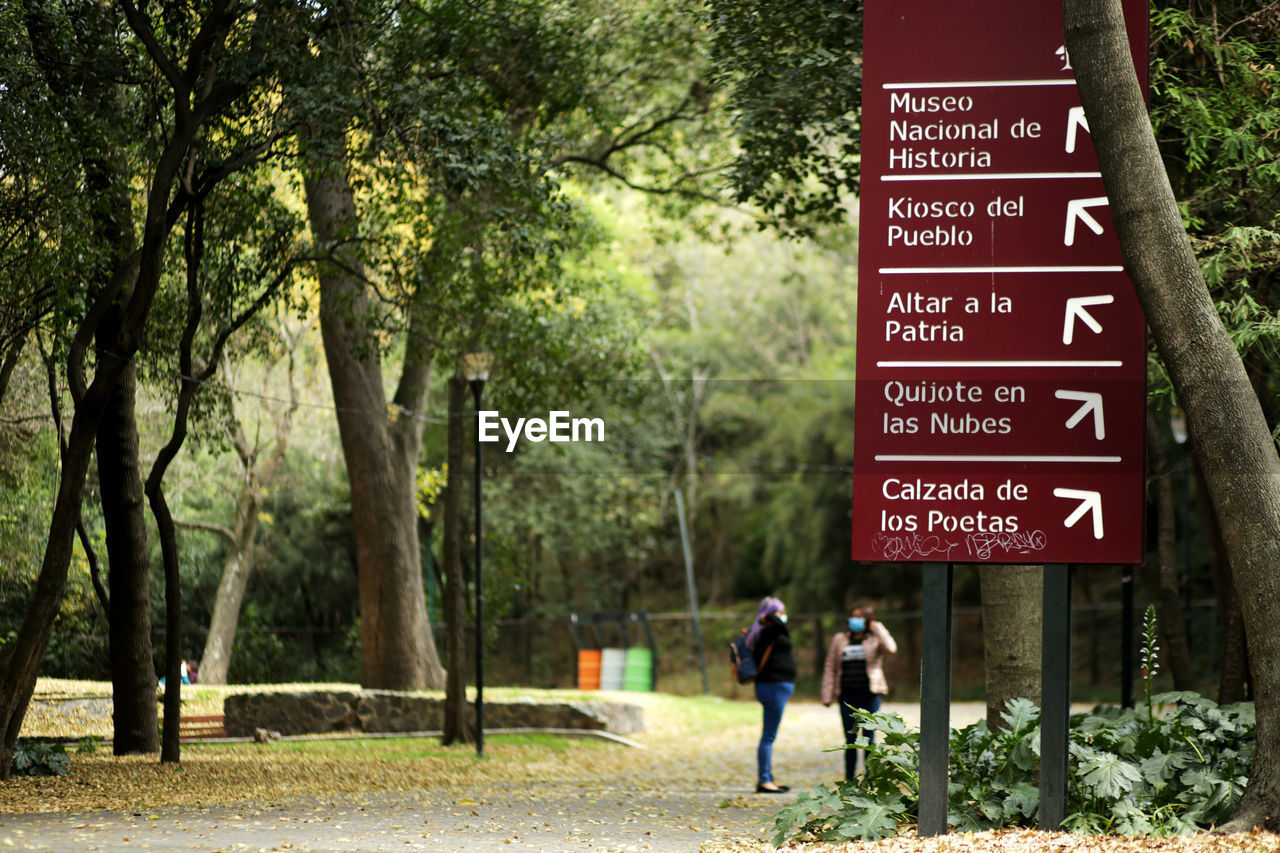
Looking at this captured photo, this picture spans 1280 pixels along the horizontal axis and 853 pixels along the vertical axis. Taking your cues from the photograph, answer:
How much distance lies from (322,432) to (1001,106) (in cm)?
1744

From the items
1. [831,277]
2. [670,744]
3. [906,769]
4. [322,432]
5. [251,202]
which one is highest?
[831,277]

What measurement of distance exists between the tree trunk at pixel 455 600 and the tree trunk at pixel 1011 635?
739 centimetres

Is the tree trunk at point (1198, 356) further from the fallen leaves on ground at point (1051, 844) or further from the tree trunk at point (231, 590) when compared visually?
the tree trunk at point (231, 590)

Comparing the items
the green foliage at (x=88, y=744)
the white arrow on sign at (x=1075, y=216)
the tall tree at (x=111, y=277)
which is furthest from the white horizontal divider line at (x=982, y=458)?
the green foliage at (x=88, y=744)

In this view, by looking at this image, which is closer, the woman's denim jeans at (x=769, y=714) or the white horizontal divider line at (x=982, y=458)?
the white horizontal divider line at (x=982, y=458)

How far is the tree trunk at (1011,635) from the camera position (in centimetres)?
1013

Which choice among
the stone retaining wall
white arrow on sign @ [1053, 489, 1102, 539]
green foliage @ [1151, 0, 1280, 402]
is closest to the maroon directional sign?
white arrow on sign @ [1053, 489, 1102, 539]

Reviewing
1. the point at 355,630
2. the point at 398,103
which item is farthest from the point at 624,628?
the point at 398,103

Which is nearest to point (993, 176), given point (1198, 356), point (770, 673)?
point (1198, 356)

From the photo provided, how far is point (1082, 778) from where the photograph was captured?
285 inches

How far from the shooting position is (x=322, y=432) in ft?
76.3

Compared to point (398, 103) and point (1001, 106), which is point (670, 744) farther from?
point (1001, 106)

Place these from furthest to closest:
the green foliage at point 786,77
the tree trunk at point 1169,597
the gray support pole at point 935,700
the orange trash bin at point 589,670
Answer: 1. the orange trash bin at point 589,670
2. the tree trunk at point 1169,597
3. the green foliage at point 786,77
4. the gray support pole at point 935,700

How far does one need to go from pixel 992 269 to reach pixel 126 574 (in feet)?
31.3
